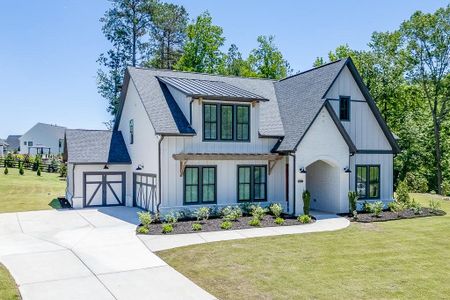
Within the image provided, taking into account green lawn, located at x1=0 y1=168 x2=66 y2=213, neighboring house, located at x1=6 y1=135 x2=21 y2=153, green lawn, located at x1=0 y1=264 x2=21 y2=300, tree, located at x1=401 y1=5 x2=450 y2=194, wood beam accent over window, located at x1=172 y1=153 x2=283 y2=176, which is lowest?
green lawn, located at x1=0 y1=168 x2=66 y2=213

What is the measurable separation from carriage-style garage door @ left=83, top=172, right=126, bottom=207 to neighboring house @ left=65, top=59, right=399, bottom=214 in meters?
0.06

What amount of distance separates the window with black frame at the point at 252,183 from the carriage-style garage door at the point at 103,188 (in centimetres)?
767

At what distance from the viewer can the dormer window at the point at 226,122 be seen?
1905 centimetres

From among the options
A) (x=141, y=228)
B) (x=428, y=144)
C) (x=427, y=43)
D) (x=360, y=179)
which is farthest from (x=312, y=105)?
(x=428, y=144)

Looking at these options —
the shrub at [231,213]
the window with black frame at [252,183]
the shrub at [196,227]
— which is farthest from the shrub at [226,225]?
the window with black frame at [252,183]

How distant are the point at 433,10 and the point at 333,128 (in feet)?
76.8

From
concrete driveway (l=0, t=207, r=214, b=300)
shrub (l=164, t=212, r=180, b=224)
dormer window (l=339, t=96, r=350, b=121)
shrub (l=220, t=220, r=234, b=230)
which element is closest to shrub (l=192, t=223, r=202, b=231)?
shrub (l=220, t=220, r=234, b=230)

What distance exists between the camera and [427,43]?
1425 inches

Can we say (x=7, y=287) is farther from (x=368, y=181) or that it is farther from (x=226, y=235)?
(x=368, y=181)

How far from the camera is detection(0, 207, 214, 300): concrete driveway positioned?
864 cm

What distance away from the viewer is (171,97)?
67.8ft

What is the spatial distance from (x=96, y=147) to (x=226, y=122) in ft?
28.8

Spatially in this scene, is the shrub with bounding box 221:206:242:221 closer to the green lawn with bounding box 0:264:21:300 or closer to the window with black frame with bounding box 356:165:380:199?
the window with black frame with bounding box 356:165:380:199

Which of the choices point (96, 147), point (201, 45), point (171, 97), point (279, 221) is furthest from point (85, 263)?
point (201, 45)
